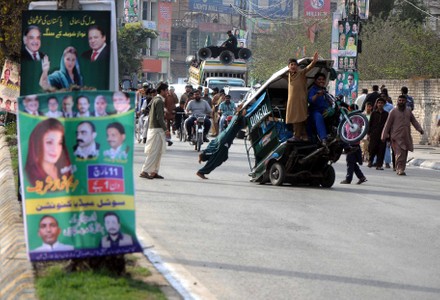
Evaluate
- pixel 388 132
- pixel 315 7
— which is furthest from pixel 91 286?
pixel 315 7

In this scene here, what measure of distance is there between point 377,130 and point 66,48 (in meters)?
15.6

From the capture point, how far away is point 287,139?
1839 cm

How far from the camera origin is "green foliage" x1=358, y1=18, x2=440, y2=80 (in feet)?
151

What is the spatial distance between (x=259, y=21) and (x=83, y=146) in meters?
102

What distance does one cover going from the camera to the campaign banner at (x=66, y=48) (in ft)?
34.4

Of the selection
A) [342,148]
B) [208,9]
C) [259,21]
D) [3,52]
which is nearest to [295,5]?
[259,21]

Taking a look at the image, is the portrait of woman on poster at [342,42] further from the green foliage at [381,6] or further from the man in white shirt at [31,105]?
the green foliage at [381,6]

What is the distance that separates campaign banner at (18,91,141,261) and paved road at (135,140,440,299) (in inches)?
32.2

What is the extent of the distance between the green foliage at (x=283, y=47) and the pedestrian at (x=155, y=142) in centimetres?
3871

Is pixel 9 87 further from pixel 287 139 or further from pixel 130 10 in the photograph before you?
pixel 130 10

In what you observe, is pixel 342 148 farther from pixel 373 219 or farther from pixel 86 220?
pixel 86 220

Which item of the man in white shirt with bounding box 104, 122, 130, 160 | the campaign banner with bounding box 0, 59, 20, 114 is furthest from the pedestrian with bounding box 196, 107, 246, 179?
the man in white shirt with bounding box 104, 122, 130, 160

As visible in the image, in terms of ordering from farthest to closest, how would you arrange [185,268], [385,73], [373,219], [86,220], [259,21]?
[259,21], [385,73], [373,219], [185,268], [86,220]

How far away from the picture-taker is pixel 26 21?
35.4 ft
